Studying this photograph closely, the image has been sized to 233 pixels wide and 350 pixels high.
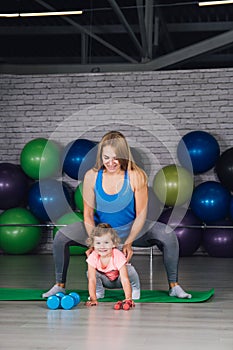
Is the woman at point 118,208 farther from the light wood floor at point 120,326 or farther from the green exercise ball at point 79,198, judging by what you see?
the green exercise ball at point 79,198

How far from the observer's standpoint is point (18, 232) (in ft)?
26.7

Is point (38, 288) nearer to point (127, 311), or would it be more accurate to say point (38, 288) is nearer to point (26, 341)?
point (127, 311)

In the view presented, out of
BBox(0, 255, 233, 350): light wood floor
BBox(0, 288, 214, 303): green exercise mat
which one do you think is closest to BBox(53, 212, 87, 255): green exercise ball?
BBox(0, 255, 233, 350): light wood floor

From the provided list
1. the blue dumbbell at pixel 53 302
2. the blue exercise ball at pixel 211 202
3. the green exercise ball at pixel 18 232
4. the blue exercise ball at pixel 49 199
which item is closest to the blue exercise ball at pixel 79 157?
the blue exercise ball at pixel 49 199

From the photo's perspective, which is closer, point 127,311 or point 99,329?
point 99,329

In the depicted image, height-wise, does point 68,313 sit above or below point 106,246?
below

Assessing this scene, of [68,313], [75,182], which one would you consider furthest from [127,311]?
[75,182]

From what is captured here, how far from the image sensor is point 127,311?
4047mm

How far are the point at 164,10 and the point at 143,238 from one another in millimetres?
7174

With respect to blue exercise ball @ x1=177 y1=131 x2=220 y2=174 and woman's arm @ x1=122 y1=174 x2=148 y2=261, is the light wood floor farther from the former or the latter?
blue exercise ball @ x1=177 y1=131 x2=220 y2=174

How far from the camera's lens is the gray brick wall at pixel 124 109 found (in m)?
8.80

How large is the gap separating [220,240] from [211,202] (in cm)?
44

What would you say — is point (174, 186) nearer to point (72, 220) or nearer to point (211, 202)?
point (211, 202)

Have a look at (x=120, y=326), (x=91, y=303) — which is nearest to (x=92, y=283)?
(x=91, y=303)
